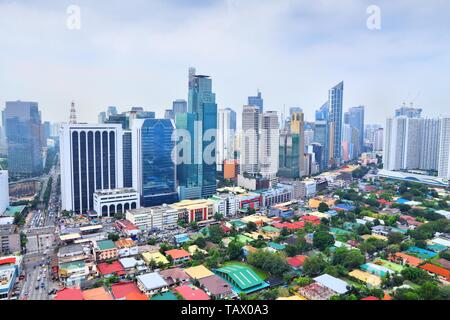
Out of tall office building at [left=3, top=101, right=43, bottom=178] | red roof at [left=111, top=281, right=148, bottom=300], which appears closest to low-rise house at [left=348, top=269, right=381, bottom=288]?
red roof at [left=111, top=281, right=148, bottom=300]

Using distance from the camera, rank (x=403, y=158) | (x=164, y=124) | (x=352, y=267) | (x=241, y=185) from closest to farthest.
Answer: (x=352, y=267), (x=164, y=124), (x=241, y=185), (x=403, y=158)

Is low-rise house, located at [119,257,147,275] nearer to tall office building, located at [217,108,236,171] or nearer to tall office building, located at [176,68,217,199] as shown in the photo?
tall office building, located at [176,68,217,199]

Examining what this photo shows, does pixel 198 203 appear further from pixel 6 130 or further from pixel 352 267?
pixel 6 130

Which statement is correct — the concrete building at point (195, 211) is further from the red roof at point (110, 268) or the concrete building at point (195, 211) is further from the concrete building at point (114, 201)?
the red roof at point (110, 268)

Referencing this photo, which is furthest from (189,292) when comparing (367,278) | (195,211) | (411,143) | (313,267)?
(411,143)
